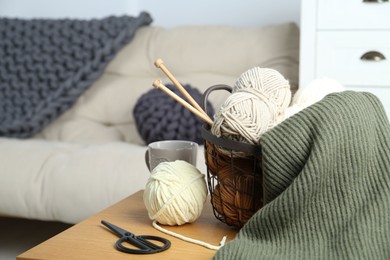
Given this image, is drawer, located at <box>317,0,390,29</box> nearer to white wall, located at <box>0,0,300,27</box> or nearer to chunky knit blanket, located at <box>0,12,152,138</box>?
white wall, located at <box>0,0,300,27</box>

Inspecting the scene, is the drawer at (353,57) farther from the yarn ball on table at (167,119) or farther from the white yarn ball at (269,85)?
the white yarn ball at (269,85)

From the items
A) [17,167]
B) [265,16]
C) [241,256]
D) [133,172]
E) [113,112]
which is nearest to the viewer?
[241,256]

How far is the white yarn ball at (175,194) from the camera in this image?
85cm

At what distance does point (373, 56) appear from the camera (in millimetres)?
1780

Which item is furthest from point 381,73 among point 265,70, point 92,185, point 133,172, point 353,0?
point 265,70

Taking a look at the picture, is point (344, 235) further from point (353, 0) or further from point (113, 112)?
point (113, 112)

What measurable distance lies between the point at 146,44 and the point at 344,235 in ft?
5.02

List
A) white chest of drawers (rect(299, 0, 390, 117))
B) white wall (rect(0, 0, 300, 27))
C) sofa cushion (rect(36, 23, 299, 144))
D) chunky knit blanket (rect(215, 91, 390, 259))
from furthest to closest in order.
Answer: white wall (rect(0, 0, 300, 27))
sofa cushion (rect(36, 23, 299, 144))
white chest of drawers (rect(299, 0, 390, 117))
chunky knit blanket (rect(215, 91, 390, 259))

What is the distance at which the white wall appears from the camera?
225cm

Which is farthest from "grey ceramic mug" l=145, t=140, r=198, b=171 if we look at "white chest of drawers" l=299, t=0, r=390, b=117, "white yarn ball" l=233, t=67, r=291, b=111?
"white chest of drawers" l=299, t=0, r=390, b=117

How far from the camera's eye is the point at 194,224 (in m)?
0.90

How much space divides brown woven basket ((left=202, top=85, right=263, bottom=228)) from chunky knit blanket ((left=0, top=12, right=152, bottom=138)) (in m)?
1.26

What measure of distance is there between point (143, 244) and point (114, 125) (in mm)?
1335

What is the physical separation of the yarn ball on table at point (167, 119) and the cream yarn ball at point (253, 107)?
3.12ft
